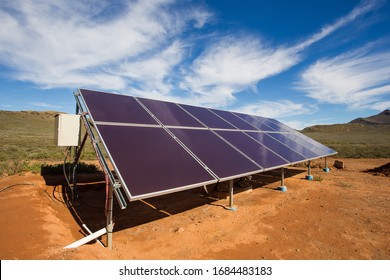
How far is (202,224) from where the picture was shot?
7000mm

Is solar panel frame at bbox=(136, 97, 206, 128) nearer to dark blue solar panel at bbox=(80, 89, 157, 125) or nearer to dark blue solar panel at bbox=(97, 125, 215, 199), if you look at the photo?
dark blue solar panel at bbox=(80, 89, 157, 125)

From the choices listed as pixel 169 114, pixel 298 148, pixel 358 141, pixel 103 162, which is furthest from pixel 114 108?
pixel 358 141

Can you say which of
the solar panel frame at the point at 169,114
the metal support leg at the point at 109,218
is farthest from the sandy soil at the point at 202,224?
Answer: the solar panel frame at the point at 169,114

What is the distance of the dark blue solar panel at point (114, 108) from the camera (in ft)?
19.8

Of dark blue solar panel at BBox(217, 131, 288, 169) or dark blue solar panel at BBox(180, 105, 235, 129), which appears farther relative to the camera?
dark blue solar panel at BBox(180, 105, 235, 129)

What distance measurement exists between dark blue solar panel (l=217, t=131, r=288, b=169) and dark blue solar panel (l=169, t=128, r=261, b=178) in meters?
0.54

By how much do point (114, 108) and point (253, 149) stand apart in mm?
5031

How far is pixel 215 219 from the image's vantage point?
24.1 ft

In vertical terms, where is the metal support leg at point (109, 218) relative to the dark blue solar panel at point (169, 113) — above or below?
below

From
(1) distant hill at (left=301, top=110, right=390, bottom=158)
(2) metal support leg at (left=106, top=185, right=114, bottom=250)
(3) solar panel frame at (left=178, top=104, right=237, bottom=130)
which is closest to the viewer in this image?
(2) metal support leg at (left=106, top=185, right=114, bottom=250)

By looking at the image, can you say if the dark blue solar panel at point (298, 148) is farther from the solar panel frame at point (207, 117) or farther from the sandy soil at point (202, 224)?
the solar panel frame at point (207, 117)

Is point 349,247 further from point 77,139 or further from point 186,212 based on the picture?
point 77,139

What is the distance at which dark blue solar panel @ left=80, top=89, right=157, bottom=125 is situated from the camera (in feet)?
19.8

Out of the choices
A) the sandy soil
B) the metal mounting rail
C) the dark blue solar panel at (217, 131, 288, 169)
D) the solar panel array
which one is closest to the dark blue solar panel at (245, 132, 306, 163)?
the solar panel array
